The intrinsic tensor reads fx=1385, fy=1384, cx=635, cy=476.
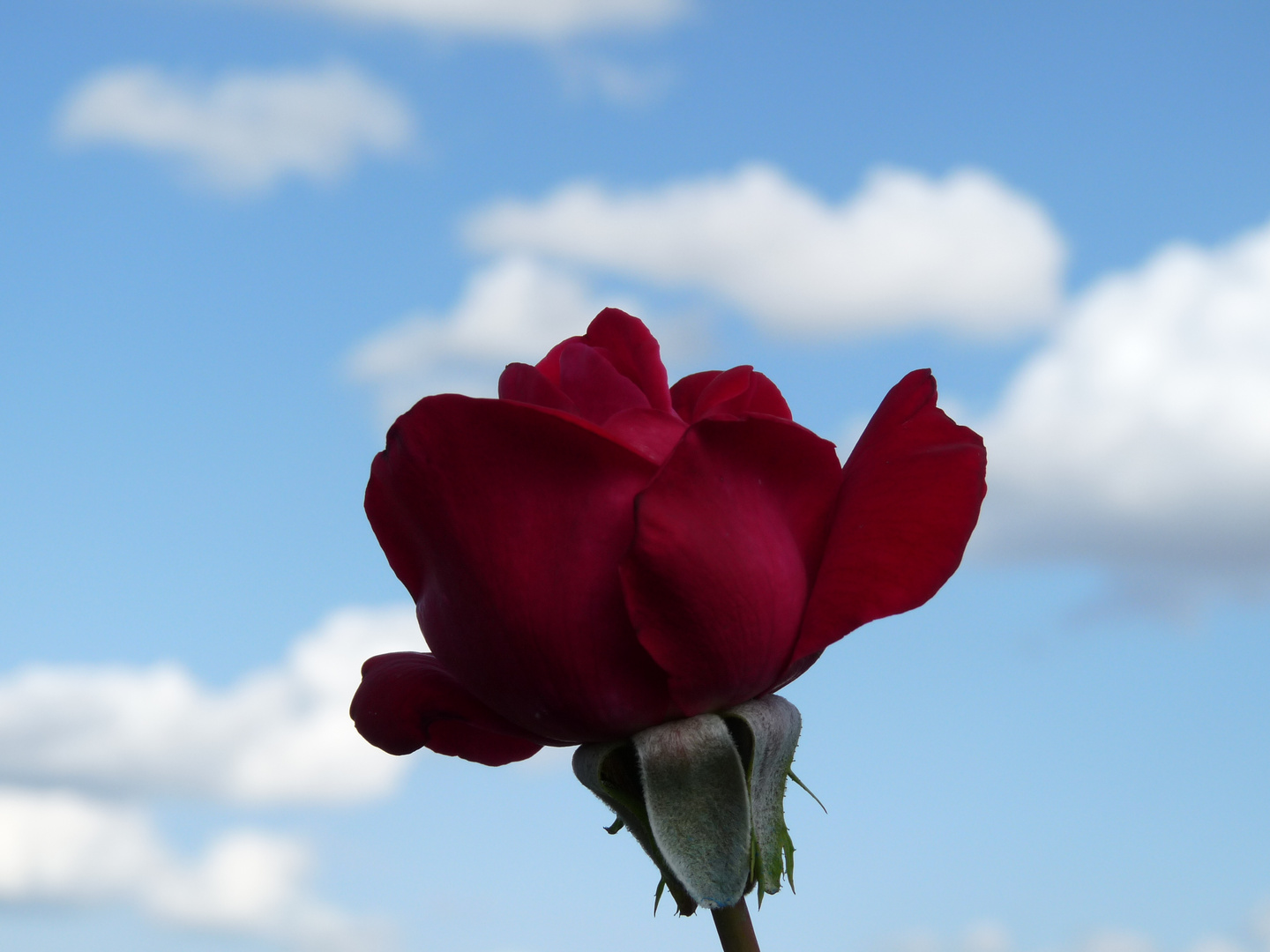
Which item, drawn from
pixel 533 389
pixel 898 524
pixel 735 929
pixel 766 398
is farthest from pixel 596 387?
pixel 735 929

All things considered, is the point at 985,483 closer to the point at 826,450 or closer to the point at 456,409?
the point at 826,450

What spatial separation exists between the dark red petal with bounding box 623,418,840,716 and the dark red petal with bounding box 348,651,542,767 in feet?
0.65

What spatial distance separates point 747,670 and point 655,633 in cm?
9

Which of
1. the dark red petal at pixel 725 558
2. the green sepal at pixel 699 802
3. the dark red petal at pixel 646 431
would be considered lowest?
the green sepal at pixel 699 802

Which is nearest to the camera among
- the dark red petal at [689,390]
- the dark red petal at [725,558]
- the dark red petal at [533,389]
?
the dark red petal at [725,558]

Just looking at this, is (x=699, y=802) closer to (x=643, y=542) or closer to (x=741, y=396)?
(x=643, y=542)

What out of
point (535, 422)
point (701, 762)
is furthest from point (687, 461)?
point (701, 762)

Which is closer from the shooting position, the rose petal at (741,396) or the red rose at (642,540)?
the red rose at (642,540)

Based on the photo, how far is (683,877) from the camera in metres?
1.04

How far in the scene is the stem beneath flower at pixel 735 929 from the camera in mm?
1031

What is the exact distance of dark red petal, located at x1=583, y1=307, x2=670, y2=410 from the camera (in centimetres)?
119

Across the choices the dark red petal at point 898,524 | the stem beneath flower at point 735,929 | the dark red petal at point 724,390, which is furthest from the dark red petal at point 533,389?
the stem beneath flower at point 735,929

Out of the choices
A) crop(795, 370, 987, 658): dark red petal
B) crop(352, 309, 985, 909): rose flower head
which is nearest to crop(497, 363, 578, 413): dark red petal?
crop(352, 309, 985, 909): rose flower head

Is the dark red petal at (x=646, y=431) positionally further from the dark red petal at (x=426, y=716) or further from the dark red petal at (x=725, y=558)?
the dark red petal at (x=426, y=716)
